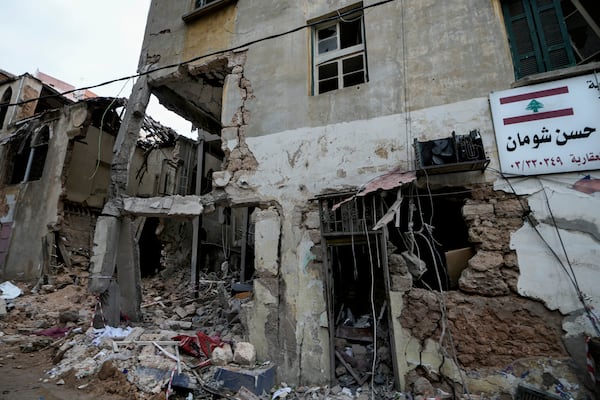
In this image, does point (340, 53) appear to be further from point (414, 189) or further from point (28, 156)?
point (28, 156)

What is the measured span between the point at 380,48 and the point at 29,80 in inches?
596

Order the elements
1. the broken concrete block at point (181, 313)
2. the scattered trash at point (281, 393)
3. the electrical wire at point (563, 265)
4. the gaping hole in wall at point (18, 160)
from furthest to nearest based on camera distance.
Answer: the gaping hole in wall at point (18, 160) → the broken concrete block at point (181, 313) → the scattered trash at point (281, 393) → the electrical wire at point (563, 265)

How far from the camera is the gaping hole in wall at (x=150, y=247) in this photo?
13.2m

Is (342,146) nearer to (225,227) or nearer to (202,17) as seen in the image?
(202,17)

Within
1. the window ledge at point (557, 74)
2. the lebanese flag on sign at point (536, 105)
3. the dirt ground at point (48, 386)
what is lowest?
the dirt ground at point (48, 386)

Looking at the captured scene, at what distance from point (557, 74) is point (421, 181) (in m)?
2.17

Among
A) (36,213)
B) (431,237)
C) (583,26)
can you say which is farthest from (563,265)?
(36,213)

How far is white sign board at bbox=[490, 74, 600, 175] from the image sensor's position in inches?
145

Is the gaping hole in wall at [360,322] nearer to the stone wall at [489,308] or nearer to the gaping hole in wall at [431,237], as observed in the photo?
the gaping hole in wall at [431,237]

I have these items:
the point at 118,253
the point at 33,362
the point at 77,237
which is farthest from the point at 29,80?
the point at 33,362

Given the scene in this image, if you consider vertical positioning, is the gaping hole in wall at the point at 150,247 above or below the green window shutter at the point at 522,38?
below

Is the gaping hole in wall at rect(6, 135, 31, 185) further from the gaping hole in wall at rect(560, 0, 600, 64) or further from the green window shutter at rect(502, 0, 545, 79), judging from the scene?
the gaping hole in wall at rect(560, 0, 600, 64)

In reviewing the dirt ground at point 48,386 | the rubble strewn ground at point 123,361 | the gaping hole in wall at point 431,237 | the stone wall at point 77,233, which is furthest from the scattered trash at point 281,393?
the stone wall at point 77,233

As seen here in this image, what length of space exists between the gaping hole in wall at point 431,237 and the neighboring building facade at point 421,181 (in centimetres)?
3
